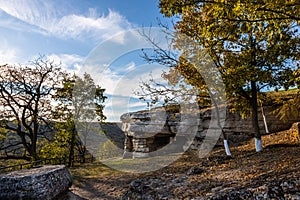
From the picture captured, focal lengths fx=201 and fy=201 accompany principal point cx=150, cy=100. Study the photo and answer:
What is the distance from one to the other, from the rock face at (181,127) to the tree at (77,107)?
12.0 ft

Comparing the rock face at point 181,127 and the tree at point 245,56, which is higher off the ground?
the tree at point 245,56

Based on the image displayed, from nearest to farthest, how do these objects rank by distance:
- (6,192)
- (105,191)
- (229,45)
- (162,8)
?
(162,8)
(6,192)
(105,191)
(229,45)

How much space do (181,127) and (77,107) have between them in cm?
953

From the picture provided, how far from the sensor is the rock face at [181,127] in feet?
42.4

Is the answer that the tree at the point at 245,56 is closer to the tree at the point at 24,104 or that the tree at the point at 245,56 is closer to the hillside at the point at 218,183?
the hillside at the point at 218,183

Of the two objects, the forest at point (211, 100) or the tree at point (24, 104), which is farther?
the tree at point (24, 104)

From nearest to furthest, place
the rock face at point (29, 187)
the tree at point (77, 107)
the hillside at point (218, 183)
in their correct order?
the hillside at point (218, 183)
the rock face at point (29, 187)
the tree at point (77, 107)

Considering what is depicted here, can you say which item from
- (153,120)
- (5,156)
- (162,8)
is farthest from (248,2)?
(5,156)

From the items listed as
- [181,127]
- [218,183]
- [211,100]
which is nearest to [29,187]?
[218,183]

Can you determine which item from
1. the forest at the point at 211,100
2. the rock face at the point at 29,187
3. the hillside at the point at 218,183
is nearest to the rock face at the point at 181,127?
the forest at the point at 211,100

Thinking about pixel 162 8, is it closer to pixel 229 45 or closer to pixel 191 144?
pixel 229 45

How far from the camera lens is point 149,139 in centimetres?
1759

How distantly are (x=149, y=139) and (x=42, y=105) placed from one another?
925 centimetres

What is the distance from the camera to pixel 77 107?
60.2 feet
